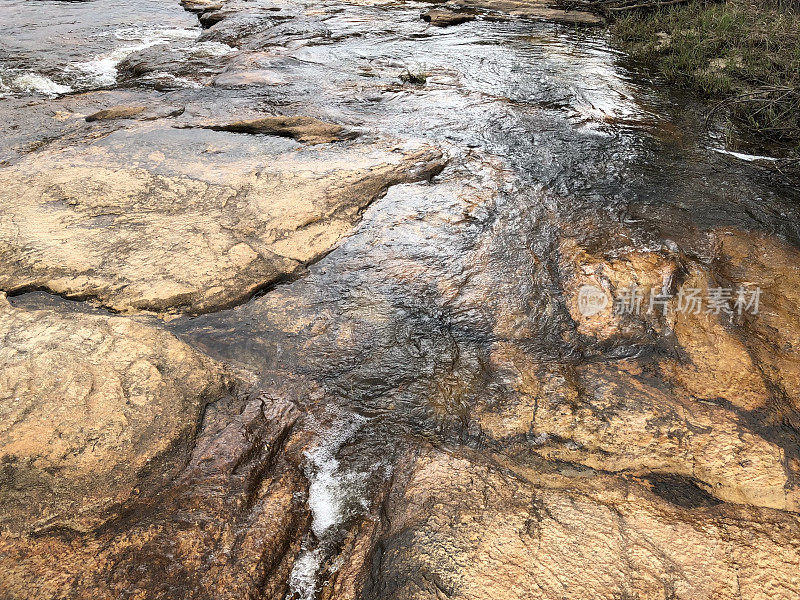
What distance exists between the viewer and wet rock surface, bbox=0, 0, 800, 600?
5.99 ft

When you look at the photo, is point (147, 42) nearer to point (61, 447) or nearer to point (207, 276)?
point (207, 276)

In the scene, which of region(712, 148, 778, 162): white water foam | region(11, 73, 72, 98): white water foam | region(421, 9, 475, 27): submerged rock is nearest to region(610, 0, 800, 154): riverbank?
region(712, 148, 778, 162): white water foam

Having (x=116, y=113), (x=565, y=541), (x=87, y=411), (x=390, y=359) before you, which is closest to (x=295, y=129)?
(x=116, y=113)

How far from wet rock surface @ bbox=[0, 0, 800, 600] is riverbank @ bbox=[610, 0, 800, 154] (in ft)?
1.88

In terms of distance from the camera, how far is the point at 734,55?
581 cm

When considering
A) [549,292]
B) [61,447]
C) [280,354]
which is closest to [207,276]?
[280,354]

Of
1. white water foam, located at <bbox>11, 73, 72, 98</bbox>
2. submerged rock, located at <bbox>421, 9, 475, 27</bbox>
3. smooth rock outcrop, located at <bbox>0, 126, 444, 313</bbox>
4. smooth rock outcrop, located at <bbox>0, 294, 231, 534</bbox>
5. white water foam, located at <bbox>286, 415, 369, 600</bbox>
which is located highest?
submerged rock, located at <bbox>421, 9, 475, 27</bbox>

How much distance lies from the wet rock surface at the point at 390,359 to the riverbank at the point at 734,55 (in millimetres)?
572

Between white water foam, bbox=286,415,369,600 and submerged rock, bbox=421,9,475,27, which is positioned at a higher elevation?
submerged rock, bbox=421,9,475,27

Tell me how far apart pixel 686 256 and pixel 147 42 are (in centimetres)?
595

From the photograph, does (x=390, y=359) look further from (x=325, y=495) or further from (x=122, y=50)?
(x=122, y=50)

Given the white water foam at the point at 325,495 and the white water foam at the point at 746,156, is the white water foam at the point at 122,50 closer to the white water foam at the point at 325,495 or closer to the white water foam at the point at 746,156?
the white water foam at the point at 325,495

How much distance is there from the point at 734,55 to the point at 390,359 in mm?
5224

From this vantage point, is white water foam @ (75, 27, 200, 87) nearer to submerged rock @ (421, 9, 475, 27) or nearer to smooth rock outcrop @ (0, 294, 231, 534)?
submerged rock @ (421, 9, 475, 27)
